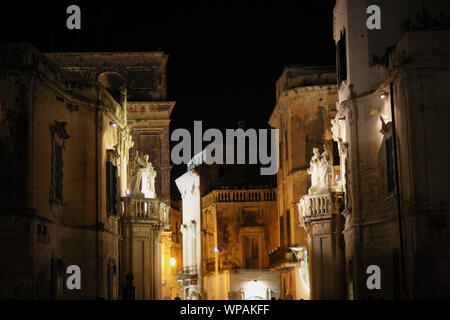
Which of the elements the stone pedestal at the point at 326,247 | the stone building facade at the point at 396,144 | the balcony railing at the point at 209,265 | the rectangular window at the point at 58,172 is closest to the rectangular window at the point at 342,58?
the stone building facade at the point at 396,144

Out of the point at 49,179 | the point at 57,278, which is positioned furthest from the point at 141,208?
the point at 49,179

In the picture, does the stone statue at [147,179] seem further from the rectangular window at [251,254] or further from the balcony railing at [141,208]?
the rectangular window at [251,254]

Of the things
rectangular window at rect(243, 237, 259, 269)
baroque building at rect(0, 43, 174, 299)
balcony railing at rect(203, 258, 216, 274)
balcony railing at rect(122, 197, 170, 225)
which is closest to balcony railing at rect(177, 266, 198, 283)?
balcony railing at rect(203, 258, 216, 274)

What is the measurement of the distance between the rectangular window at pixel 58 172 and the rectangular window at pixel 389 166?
1243cm

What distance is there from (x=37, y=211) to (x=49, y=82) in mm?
5121

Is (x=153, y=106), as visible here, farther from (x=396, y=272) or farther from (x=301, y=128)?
(x=396, y=272)

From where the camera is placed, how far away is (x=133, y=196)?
4291 centimetres

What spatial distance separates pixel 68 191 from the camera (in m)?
34.5

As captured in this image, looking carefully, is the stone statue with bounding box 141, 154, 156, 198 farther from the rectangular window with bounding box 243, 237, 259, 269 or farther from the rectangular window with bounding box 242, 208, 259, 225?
the rectangular window with bounding box 243, 237, 259, 269

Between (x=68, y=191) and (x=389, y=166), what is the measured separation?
1250 centimetres

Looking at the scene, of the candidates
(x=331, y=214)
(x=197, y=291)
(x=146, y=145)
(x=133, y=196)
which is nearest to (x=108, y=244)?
(x=133, y=196)

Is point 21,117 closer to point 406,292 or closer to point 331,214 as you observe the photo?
point 406,292

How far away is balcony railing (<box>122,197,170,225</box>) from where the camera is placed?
42.5 meters
